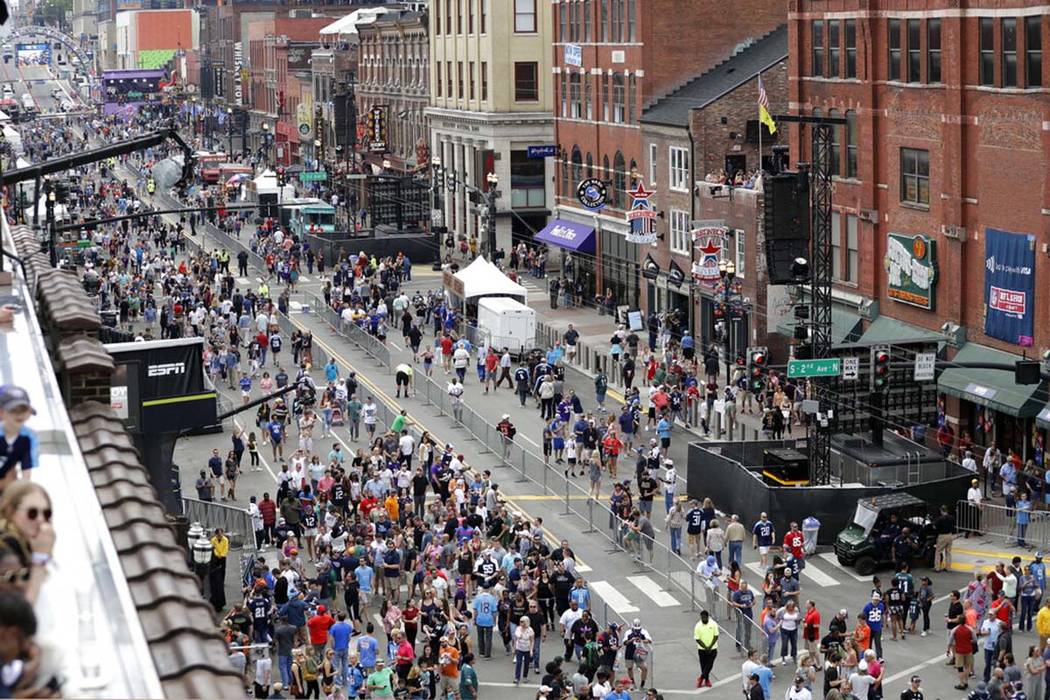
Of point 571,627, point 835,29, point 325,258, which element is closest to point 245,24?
point 325,258

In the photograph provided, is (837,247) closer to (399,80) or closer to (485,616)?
(485,616)

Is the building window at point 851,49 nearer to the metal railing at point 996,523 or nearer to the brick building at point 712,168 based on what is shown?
the brick building at point 712,168

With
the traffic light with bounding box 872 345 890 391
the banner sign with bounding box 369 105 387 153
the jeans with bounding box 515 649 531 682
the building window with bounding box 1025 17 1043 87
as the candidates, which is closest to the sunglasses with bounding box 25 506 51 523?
the jeans with bounding box 515 649 531 682

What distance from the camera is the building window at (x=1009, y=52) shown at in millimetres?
43281

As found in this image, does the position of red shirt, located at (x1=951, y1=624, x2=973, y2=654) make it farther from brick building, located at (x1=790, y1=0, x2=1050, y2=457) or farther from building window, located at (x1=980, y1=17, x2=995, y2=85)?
building window, located at (x1=980, y1=17, x2=995, y2=85)

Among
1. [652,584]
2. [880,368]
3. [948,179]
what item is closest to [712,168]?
[948,179]

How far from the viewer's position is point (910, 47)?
48.5 metres

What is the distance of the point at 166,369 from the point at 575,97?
137 ft

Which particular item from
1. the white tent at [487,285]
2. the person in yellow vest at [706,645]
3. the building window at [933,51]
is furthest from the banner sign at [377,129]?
the person in yellow vest at [706,645]

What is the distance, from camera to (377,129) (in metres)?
108

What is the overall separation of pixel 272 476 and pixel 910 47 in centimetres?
2008

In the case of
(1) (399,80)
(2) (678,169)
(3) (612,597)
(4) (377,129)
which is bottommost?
(3) (612,597)

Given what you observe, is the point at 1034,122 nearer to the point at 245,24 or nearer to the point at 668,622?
the point at 668,622

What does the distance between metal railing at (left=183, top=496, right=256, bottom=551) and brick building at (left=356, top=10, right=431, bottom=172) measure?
63.8 metres
